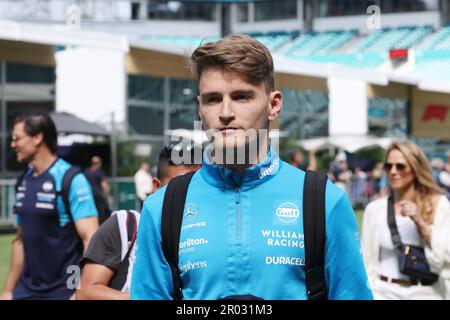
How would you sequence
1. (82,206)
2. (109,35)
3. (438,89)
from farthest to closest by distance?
(109,35) < (438,89) < (82,206)

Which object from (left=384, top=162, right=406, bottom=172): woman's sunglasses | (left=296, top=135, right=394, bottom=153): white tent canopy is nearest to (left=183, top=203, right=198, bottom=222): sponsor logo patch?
(left=384, top=162, right=406, bottom=172): woman's sunglasses

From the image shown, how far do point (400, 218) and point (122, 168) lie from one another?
17559mm

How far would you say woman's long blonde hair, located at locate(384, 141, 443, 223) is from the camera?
18.4ft

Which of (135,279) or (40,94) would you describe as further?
(40,94)

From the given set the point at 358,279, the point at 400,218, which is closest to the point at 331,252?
the point at 358,279

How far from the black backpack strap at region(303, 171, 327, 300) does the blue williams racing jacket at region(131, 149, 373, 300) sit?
16 millimetres

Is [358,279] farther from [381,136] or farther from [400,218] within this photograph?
[381,136]

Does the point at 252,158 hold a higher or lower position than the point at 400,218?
higher

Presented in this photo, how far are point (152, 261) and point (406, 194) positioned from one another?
3.48 meters

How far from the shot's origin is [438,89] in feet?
55.0

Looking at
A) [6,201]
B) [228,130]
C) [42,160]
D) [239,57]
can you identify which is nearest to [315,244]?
[228,130]

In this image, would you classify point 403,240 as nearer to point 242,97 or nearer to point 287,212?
point 287,212

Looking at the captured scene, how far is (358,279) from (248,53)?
740 millimetres

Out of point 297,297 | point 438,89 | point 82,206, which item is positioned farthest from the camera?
point 438,89
